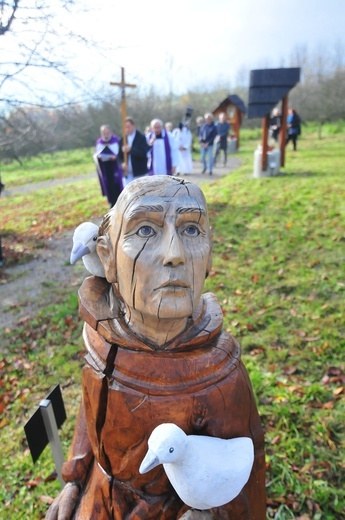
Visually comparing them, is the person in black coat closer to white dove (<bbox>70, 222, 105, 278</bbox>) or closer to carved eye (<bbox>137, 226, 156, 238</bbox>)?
white dove (<bbox>70, 222, 105, 278</bbox>)

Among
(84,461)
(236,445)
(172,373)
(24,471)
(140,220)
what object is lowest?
(24,471)

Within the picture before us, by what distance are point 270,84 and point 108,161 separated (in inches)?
209

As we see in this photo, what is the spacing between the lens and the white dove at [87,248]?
4.88 feet

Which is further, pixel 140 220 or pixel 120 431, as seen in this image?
pixel 120 431

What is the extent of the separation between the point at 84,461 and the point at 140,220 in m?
1.00

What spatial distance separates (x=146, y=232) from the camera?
1153 millimetres

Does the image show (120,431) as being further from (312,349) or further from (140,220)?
(312,349)

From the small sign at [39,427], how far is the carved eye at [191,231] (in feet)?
4.41

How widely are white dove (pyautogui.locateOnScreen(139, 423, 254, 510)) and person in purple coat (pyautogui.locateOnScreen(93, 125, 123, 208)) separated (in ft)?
22.1

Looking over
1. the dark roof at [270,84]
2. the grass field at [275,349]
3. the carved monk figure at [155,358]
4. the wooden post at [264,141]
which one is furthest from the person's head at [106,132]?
the carved monk figure at [155,358]

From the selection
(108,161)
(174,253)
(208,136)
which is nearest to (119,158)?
(108,161)

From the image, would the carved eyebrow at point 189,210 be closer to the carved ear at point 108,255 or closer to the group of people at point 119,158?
the carved ear at point 108,255

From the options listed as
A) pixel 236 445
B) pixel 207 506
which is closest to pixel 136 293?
pixel 236 445

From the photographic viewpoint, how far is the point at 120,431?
4.17 ft
